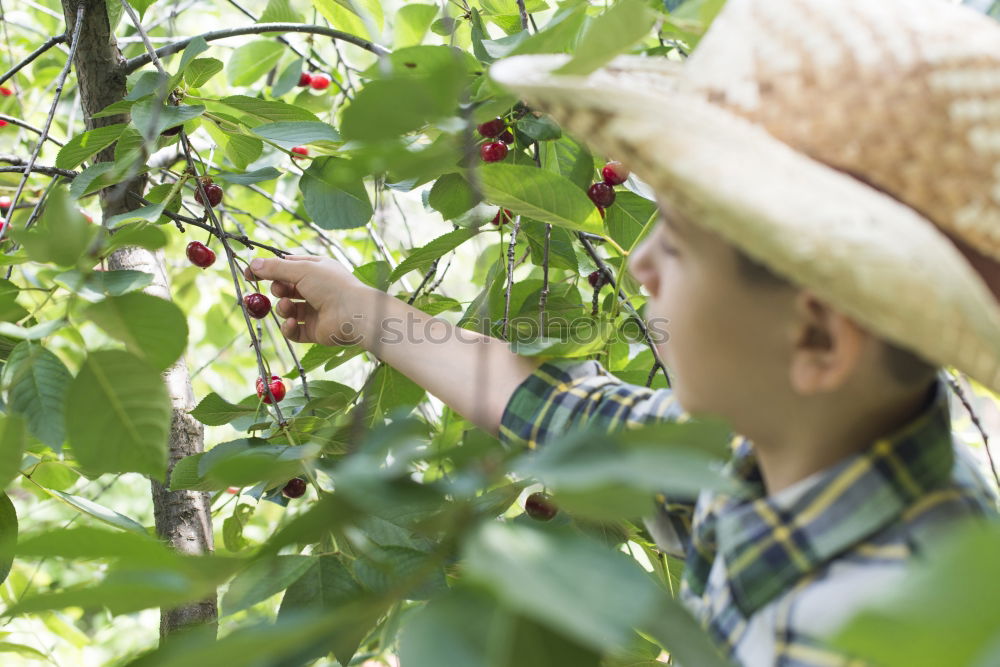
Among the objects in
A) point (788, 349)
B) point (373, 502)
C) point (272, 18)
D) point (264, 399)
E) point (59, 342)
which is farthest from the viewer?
point (59, 342)

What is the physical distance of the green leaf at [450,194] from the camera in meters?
0.91

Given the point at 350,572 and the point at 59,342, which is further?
the point at 59,342

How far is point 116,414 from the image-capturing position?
54 cm

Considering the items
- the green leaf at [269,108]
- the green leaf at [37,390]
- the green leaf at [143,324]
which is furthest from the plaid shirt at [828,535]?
the green leaf at [269,108]

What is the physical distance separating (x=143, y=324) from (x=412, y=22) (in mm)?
693

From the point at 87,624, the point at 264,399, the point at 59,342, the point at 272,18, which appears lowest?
the point at 87,624

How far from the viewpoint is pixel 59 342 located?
152 centimetres

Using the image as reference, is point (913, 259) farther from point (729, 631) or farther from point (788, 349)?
point (729, 631)

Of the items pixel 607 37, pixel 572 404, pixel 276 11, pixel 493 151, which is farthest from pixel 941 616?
pixel 276 11

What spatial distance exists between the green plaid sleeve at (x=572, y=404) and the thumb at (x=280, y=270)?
270 millimetres

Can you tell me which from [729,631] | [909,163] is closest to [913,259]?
[909,163]

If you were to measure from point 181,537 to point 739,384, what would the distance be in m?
0.66

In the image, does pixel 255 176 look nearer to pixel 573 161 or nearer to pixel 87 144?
pixel 87 144

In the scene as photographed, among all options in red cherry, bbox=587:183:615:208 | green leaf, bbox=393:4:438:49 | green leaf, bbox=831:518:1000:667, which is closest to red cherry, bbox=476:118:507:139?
red cherry, bbox=587:183:615:208
